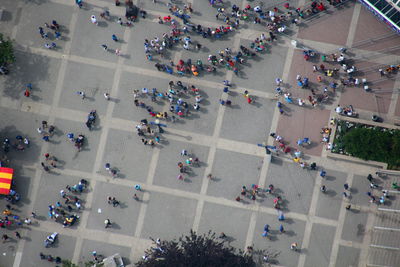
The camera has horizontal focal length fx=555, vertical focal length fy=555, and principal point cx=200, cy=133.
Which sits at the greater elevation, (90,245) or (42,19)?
(42,19)

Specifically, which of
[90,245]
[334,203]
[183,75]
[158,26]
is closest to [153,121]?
[183,75]

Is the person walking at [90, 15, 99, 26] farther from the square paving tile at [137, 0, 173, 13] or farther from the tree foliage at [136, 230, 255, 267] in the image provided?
the tree foliage at [136, 230, 255, 267]

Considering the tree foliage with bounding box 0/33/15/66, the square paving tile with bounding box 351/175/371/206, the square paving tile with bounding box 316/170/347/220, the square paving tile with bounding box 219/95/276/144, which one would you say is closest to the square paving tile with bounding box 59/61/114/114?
the tree foliage with bounding box 0/33/15/66

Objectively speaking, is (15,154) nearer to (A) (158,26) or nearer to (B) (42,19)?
(B) (42,19)

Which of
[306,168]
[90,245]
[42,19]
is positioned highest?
[42,19]

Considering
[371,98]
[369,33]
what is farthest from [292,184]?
[369,33]
